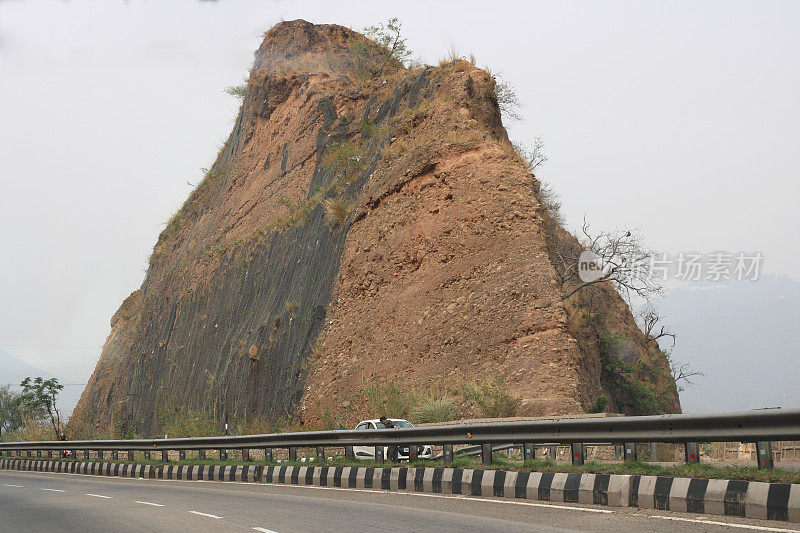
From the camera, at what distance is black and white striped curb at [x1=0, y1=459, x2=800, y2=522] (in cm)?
→ 776

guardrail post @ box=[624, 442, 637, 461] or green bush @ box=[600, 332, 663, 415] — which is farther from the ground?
green bush @ box=[600, 332, 663, 415]

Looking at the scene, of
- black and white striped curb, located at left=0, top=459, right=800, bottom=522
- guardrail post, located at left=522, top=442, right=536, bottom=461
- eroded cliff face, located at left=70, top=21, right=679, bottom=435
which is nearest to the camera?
black and white striped curb, located at left=0, top=459, right=800, bottom=522

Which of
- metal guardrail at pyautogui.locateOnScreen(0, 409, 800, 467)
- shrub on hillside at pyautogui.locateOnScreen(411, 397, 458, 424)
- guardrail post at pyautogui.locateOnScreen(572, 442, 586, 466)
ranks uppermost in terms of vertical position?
shrub on hillside at pyautogui.locateOnScreen(411, 397, 458, 424)

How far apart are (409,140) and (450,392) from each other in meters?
10.8

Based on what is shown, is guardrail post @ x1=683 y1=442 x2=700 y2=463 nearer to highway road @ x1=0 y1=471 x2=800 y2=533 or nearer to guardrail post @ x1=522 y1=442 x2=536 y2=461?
highway road @ x1=0 y1=471 x2=800 y2=533

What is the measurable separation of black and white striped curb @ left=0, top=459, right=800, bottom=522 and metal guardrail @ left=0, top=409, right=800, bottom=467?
0.56 metres

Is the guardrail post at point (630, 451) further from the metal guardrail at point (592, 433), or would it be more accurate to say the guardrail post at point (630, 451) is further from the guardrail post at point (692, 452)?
the guardrail post at point (692, 452)

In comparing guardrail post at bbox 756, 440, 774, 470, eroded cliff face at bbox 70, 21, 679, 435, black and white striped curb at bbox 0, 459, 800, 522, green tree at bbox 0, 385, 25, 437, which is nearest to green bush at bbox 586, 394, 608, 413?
eroded cliff face at bbox 70, 21, 679, 435

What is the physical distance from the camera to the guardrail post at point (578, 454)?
10852 mm

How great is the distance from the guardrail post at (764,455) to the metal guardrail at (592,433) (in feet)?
0.04

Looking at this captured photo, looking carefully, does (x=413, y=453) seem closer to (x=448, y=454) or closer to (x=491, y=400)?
(x=448, y=454)

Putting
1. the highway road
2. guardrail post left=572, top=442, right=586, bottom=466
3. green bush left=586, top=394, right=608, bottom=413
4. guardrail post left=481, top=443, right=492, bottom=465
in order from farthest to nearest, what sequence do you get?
1. green bush left=586, top=394, right=608, bottom=413
2. guardrail post left=481, top=443, right=492, bottom=465
3. guardrail post left=572, top=442, right=586, bottom=466
4. the highway road

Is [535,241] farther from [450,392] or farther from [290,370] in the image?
[290,370]

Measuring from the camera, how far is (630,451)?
33.8ft
